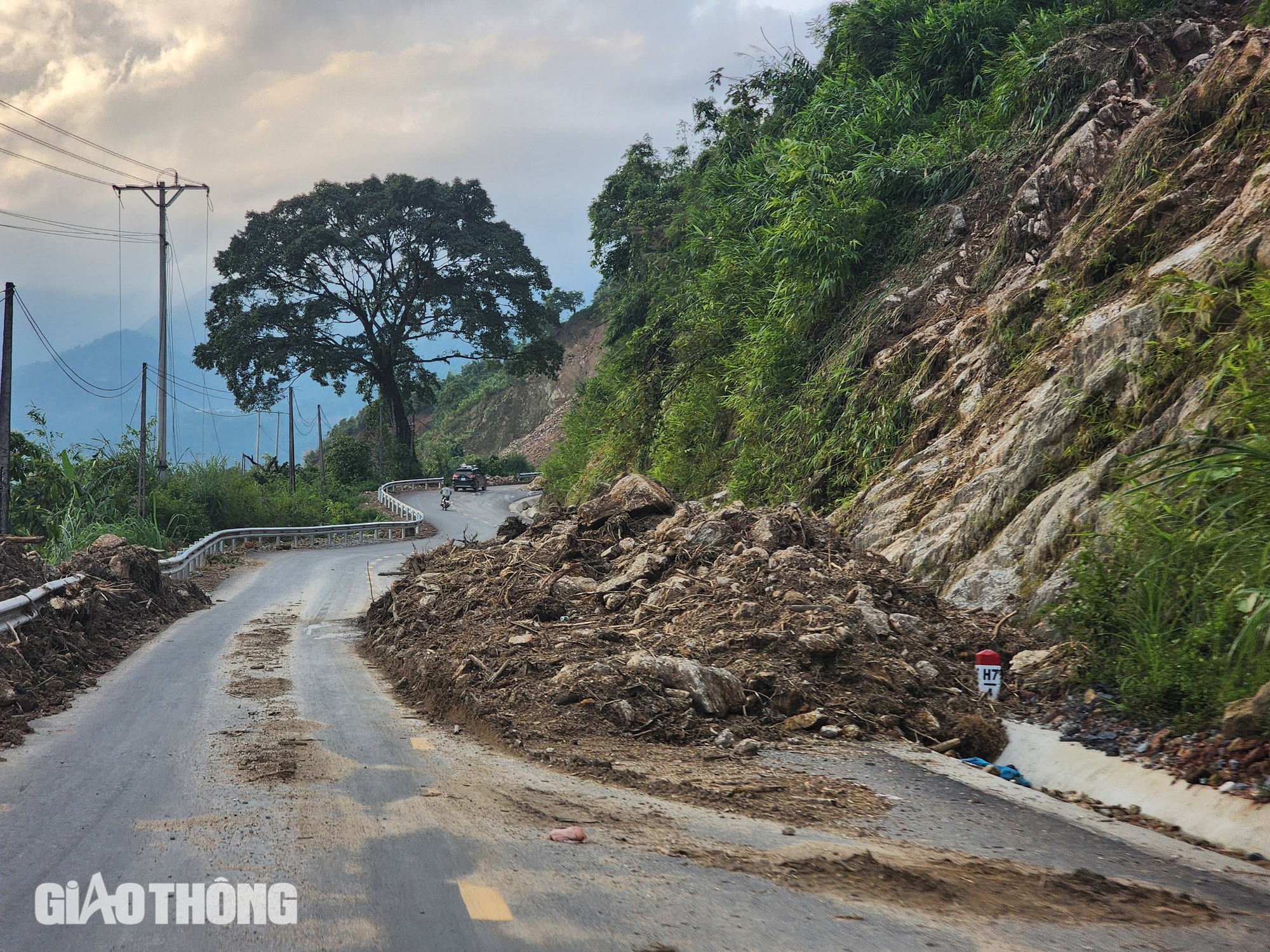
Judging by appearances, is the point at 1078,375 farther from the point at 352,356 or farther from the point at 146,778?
the point at 352,356

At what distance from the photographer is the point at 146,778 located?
18.9 feet

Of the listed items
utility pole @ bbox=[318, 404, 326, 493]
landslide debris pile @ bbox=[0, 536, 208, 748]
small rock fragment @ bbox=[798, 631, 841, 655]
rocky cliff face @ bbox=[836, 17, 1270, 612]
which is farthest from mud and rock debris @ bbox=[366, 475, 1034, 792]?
utility pole @ bbox=[318, 404, 326, 493]

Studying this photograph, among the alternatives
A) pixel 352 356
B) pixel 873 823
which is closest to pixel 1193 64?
pixel 873 823

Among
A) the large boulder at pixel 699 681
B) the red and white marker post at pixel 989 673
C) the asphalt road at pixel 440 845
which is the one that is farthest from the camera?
the red and white marker post at pixel 989 673

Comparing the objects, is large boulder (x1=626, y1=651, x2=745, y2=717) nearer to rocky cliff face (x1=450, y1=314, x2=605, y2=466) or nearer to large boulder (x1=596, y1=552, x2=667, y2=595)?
large boulder (x1=596, y1=552, x2=667, y2=595)

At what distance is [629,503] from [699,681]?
6931 millimetres

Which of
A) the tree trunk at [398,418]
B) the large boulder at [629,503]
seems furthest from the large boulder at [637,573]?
the tree trunk at [398,418]

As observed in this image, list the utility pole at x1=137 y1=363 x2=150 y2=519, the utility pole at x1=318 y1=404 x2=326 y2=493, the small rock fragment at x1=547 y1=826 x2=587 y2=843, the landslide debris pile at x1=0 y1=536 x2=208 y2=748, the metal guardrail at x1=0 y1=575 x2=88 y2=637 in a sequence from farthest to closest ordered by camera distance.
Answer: the utility pole at x1=318 y1=404 x2=326 y2=493 → the utility pole at x1=137 y1=363 x2=150 y2=519 → the metal guardrail at x1=0 y1=575 x2=88 y2=637 → the landslide debris pile at x1=0 y1=536 x2=208 y2=748 → the small rock fragment at x1=547 y1=826 x2=587 y2=843

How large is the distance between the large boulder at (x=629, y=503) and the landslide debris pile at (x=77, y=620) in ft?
21.2

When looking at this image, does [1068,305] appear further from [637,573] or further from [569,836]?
[569,836]

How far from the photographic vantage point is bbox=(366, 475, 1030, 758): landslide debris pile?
281 inches

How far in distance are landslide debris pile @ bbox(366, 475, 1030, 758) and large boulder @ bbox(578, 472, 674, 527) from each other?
1.13 m

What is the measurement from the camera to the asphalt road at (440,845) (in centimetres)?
358

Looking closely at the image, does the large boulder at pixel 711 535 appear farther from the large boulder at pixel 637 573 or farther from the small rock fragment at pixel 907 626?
the small rock fragment at pixel 907 626
